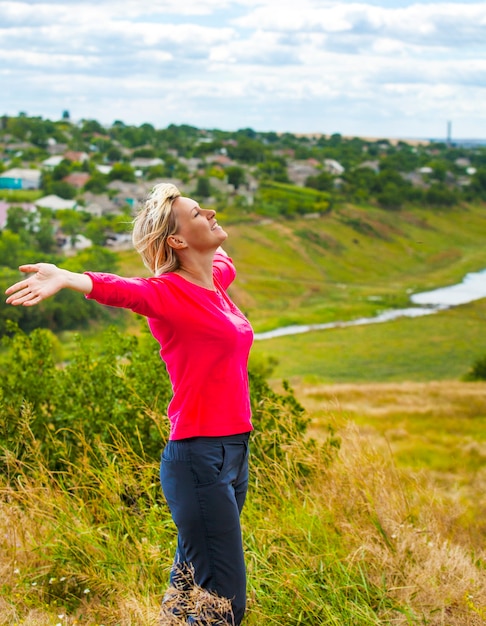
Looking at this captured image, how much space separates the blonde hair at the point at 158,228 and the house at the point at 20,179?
85812 millimetres

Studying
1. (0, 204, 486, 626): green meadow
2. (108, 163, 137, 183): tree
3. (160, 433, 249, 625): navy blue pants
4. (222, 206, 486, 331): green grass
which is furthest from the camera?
(108, 163, 137, 183): tree

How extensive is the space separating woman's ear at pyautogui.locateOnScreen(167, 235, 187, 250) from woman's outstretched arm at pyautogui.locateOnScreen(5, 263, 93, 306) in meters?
0.36

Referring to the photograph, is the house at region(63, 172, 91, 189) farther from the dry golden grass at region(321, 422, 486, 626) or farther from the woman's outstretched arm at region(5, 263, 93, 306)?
the woman's outstretched arm at region(5, 263, 93, 306)

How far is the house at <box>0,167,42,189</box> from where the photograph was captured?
84875 millimetres

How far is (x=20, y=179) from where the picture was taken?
284 feet

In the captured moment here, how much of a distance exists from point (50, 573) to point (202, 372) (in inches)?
46.5

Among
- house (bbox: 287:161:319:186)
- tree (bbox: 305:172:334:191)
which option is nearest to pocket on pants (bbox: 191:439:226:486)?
tree (bbox: 305:172:334:191)

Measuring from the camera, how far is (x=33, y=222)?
60.3 m

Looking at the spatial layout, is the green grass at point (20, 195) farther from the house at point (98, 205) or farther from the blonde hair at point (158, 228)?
the blonde hair at point (158, 228)

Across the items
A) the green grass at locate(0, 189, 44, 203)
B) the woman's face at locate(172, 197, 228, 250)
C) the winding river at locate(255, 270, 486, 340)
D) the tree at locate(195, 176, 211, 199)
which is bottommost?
the winding river at locate(255, 270, 486, 340)

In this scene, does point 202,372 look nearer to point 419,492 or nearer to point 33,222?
point 419,492

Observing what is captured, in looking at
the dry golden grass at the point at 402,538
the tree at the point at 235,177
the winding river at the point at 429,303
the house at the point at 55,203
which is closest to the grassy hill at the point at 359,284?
the winding river at the point at 429,303

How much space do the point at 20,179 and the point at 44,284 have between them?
88.2 m

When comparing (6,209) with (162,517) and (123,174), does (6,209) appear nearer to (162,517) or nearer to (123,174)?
(123,174)
